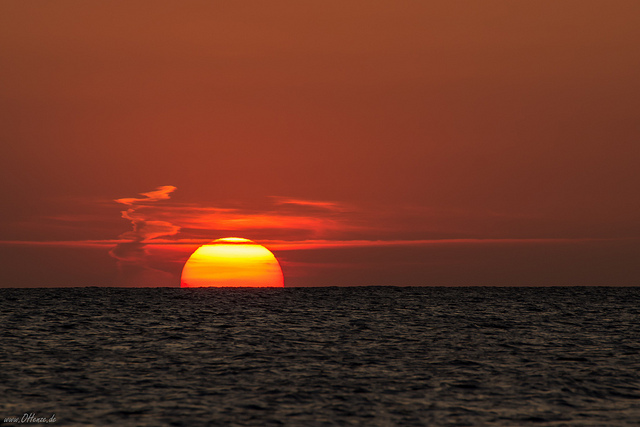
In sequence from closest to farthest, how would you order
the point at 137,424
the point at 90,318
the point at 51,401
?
1. the point at 137,424
2. the point at 51,401
3. the point at 90,318

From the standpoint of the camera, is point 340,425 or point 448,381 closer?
point 340,425

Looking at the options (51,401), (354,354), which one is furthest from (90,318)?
(51,401)

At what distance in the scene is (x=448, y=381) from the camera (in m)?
31.8

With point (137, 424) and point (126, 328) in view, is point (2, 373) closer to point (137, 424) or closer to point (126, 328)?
point (137, 424)

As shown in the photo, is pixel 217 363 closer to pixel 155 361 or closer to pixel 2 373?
pixel 155 361

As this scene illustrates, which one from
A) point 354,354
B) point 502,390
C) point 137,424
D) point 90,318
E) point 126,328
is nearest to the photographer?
point 137,424

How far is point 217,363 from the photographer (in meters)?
37.1

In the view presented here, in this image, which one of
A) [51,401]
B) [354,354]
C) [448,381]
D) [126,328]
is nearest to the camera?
[51,401]

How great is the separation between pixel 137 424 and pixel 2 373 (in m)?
12.6

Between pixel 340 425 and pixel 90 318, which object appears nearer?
pixel 340 425

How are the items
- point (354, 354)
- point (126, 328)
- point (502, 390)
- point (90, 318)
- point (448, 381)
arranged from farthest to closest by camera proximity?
1. point (90, 318)
2. point (126, 328)
3. point (354, 354)
4. point (448, 381)
5. point (502, 390)

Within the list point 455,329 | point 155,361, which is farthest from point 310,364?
point 455,329

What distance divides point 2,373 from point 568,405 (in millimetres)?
23380

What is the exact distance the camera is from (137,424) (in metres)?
23.2
